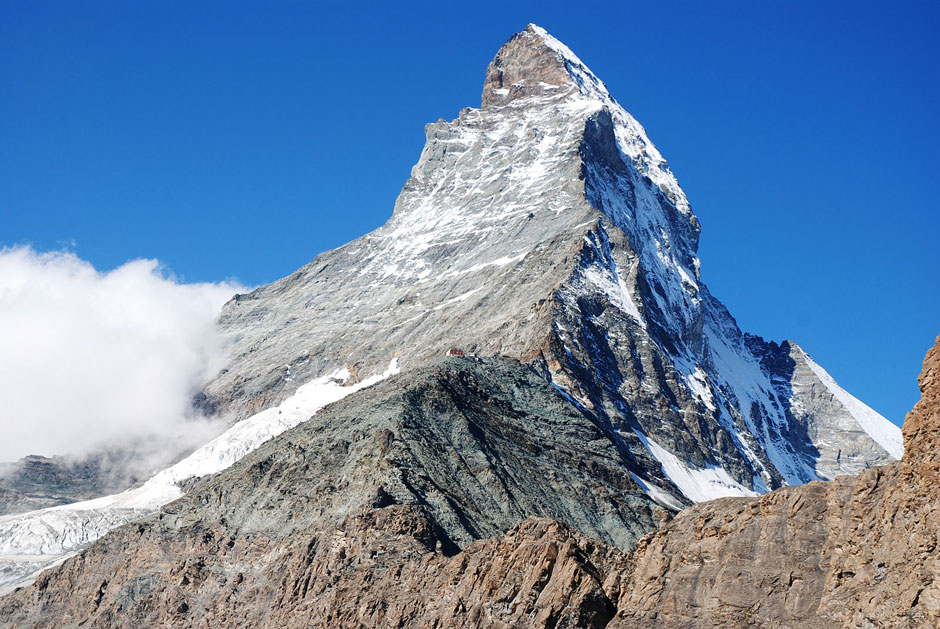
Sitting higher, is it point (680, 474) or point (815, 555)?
point (680, 474)

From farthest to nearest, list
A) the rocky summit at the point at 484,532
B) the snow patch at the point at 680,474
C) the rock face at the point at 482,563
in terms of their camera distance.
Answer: the snow patch at the point at 680,474 → the rocky summit at the point at 484,532 → the rock face at the point at 482,563

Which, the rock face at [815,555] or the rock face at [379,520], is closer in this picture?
the rock face at [815,555]

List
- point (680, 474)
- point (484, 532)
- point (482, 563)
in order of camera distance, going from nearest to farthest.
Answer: point (482, 563)
point (484, 532)
point (680, 474)

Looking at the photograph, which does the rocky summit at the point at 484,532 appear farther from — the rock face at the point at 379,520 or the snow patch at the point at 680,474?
the snow patch at the point at 680,474

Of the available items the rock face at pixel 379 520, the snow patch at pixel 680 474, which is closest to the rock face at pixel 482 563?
the rock face at pixel 379 520

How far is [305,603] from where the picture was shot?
88938mm

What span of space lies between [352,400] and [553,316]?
177ft

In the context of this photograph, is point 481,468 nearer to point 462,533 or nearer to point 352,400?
point 462,533

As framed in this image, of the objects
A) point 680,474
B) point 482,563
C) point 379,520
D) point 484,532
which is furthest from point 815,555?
point 680,474

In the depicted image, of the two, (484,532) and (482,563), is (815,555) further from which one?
(484,532)

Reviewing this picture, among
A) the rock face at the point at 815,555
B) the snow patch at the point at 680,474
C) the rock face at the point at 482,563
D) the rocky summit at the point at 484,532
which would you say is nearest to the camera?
the rock face at the point at 815,555

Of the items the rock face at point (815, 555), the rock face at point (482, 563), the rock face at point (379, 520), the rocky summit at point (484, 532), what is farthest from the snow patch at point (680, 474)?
the rock face at point (815, 555)

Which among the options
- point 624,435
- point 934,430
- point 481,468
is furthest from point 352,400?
point 934,430

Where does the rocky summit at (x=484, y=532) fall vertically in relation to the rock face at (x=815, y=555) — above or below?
above
